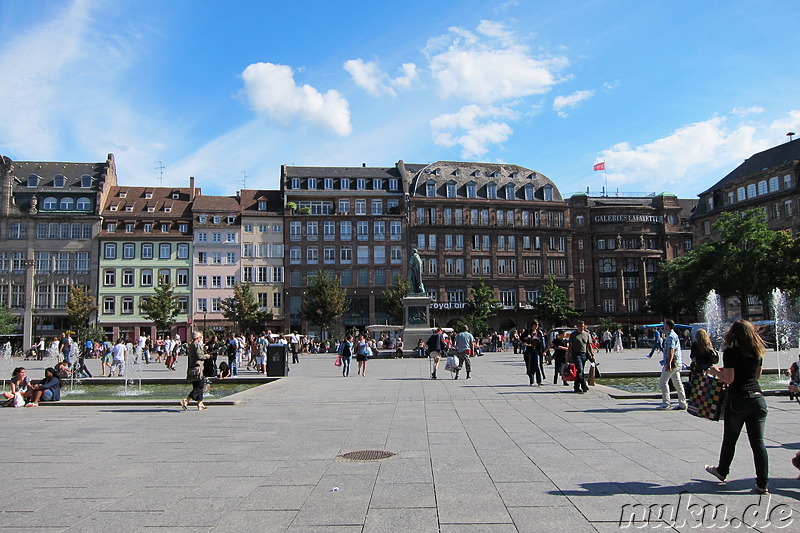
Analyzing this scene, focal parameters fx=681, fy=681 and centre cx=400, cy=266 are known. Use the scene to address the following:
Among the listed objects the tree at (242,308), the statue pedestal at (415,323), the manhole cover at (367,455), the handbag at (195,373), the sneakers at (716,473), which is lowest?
the manhole cover at (367,455)

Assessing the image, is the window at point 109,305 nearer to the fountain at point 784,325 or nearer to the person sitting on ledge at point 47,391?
the person sitting on ledge at point 47,391

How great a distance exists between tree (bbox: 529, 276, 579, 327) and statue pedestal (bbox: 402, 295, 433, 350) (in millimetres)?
30235

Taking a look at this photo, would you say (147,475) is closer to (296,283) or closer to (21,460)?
(21,460)

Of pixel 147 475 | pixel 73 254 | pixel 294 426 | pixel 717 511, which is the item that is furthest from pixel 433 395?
pixel 73 254

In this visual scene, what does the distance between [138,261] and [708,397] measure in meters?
69.1

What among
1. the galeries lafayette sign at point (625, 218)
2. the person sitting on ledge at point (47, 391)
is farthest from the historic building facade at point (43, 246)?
the galeries lafayette sign at point (625, 218)

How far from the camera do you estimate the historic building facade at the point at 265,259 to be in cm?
7100

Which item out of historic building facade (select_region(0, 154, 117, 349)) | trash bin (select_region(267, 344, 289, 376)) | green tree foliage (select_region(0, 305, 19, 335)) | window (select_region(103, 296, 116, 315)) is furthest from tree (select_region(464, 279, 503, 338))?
green tree foliage (select_region(0, 305, 19, 335))

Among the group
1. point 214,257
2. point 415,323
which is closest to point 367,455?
point 415,323

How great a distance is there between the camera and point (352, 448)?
9336 mm

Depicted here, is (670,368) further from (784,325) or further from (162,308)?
(162,308)

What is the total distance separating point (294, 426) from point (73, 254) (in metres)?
64.9

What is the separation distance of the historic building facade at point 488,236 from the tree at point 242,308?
18.7m

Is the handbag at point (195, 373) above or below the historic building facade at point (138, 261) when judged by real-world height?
below
